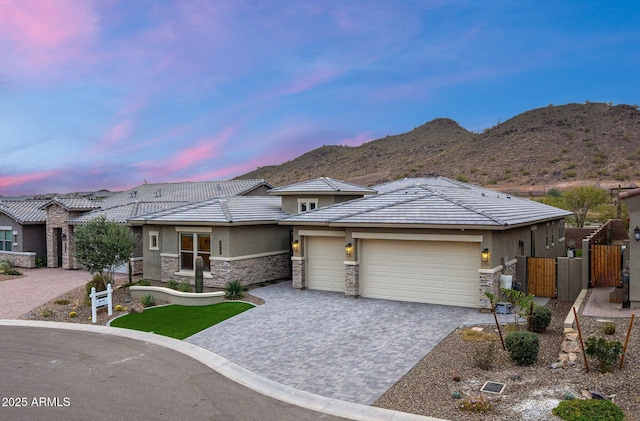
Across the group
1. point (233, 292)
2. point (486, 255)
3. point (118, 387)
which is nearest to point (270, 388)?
point (118, 387)

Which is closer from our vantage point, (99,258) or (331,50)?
(99,258)

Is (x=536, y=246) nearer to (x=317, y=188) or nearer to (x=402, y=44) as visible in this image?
(x=317, y=188)

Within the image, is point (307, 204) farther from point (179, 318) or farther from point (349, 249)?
point (179, 318)

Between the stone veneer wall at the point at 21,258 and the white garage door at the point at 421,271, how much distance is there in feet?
74.1

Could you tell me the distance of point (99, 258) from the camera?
63.0 feet

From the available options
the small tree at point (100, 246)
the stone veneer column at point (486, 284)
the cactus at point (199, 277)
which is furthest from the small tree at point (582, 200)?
the small tree at point (100, 246)

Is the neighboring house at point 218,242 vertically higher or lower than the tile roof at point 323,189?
lower

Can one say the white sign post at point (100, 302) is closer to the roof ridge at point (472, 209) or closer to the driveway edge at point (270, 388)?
the driveway edge at point (270, 388)

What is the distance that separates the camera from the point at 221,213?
68.2 ft

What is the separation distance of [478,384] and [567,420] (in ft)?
6.57

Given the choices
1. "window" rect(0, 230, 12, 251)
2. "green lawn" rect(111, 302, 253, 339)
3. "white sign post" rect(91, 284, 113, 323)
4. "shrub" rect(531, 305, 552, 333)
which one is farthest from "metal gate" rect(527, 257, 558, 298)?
"window" rect(0, 230, 12, 251)

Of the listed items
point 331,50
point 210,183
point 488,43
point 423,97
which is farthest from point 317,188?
point 423,97

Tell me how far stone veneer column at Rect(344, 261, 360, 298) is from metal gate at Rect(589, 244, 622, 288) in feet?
26.9

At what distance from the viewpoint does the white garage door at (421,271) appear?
16.0 meters
